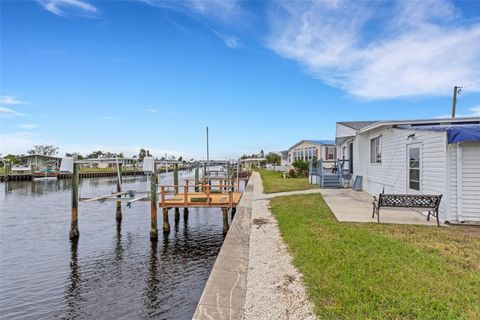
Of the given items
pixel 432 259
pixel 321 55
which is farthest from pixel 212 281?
pixel 321 55

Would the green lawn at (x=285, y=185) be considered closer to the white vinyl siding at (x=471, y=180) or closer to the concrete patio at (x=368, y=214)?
the concrete patio at (x=368, y=214)

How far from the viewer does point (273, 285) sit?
16.2 ft

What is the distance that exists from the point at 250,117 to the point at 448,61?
21.3 metres

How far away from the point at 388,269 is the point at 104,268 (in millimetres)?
8017

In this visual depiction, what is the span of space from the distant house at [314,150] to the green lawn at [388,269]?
2202 centimetres

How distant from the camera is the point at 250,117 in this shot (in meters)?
37.0

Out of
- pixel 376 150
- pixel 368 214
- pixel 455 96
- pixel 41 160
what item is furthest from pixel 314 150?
pixel 41 160

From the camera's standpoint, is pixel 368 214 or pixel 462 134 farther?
pixel 368 214

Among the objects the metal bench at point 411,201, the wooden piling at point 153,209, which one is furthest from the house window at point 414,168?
the wooden piling at point 153,209

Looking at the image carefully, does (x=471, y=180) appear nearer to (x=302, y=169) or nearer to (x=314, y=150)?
(x=302, y=169)

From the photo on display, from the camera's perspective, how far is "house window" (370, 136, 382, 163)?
1471cm

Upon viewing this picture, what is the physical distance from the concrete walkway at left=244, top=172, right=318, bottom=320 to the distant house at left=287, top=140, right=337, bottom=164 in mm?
23289

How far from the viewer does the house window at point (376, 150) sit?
1471 centimetres

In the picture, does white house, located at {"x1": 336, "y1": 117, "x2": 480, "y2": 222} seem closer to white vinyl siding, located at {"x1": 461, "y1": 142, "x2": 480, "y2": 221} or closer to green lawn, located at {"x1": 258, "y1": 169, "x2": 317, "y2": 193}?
white vinyl siding, located at {"x1": 461, "y1": 142, "x2": 480, "y2": 221}
